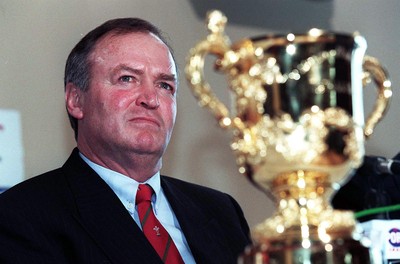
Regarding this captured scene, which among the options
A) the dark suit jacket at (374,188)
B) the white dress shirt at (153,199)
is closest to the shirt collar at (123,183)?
the white dress shirt at (153,199)

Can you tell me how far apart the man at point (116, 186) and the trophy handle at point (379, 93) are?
0.88m

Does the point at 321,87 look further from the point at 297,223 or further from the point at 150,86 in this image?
the point at 150,86

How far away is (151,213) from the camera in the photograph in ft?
6.81

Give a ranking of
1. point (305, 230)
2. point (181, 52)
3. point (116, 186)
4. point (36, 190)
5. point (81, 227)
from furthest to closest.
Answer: point (181, 52)
point (116, 186)
point (36, 190)
point (81, 227)
point (305, 230)

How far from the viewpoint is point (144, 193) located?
213 cm

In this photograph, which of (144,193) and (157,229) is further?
(144,193)

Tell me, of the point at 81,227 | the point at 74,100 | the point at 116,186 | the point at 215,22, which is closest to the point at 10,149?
the point at 74,100

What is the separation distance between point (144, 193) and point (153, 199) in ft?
0.18

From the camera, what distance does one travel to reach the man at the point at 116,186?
1894 mm

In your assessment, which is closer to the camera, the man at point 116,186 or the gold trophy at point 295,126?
the gold trophy at point 295,126

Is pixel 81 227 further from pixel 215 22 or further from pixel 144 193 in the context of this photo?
pixel 215 22

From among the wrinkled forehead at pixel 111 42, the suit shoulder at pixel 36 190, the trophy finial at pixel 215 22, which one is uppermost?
the wrinkled forehead at pixel 111 42

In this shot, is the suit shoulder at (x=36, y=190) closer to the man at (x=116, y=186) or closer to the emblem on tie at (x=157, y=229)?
the man at (x=116, y=186)

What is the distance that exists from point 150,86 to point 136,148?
157mm
